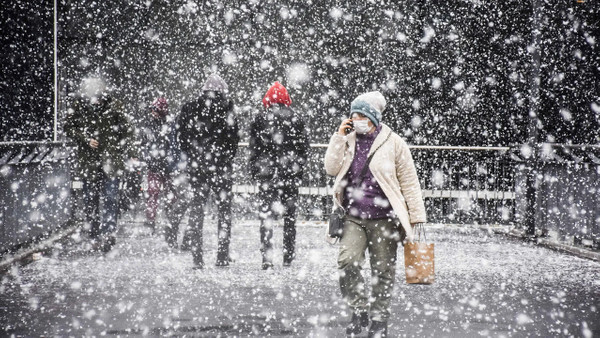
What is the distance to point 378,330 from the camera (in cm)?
452

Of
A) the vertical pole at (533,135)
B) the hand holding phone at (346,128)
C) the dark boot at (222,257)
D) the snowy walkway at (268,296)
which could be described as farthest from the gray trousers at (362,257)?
the vertical pole at (533,135)

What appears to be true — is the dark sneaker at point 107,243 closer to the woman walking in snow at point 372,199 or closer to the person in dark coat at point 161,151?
the person in dark coat at point 161,151

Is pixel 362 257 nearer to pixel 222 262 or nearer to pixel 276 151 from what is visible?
pixel 276 151

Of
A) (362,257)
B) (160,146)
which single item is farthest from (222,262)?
(362,257)

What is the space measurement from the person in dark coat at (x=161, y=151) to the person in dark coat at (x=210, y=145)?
1595 mm

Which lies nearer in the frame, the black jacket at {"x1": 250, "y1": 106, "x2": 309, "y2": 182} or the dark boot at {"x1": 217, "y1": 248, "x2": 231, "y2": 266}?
the black jacket at {"x1": 250, "y1": 106, "x2": 309, "y2": 182}

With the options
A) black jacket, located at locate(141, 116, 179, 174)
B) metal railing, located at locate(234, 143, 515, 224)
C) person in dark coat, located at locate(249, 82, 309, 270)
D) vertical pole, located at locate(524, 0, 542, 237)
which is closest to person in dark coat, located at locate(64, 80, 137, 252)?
black jacket, located at locate(141, 116, 179, 174)

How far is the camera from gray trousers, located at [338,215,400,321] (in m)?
4.71

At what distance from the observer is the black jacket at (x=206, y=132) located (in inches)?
286

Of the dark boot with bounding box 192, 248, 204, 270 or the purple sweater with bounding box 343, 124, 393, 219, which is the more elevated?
the purple sweater with bounding box 343, 124, 393, 219

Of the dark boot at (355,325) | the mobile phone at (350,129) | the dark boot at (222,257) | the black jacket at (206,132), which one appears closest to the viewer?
the dark boot at (355,325)

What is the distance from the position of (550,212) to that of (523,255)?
1.45 meters

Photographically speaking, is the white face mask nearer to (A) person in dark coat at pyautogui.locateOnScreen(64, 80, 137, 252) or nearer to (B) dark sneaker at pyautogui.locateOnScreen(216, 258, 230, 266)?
(B) dark sneaker at pyautogui.locateOnScreen(216, 258, 230, 266)

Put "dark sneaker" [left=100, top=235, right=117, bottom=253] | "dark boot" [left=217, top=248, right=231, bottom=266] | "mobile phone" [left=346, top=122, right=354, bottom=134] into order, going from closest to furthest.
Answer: "mobile phone" [left=346, top=122, right=354, bottom=134]
"dark boot" [left=217, top=248, right=231, bottom=266]
"dark sneaker" [left=100, top=235, right=117, bottom=253]
